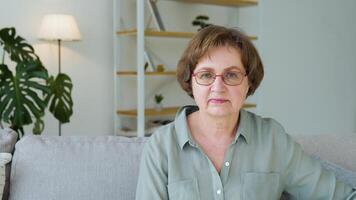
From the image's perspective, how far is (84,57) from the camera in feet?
12.3

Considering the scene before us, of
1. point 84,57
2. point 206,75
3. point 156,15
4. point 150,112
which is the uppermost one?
point 156,15

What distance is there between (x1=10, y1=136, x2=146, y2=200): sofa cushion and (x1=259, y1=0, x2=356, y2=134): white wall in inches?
124

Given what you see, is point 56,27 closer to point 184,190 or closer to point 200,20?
point 200,20

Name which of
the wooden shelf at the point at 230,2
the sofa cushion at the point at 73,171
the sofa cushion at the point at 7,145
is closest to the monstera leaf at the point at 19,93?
the sofa cushion at the point at 7,145

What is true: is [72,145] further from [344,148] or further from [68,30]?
[68,30]

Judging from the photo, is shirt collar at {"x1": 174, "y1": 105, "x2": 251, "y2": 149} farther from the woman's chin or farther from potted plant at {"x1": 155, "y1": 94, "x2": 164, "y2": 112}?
potted plant at {"x1": 155, "y1": 94, "x2": 164, "y2": 112}

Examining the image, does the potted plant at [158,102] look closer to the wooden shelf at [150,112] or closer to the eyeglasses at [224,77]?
the wooden shelf at [150,112]

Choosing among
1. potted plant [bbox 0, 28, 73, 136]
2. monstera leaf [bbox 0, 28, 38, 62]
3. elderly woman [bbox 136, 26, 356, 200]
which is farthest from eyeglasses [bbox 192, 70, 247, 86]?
monstera leaf [bbox 0, 28, 38, 62]

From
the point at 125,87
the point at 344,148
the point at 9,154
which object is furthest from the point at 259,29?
the point at 9,154

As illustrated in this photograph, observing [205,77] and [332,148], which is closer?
[205,77]

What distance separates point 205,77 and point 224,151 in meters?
0.21

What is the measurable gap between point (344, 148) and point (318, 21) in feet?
12.2

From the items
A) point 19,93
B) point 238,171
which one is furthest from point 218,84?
point 19,93

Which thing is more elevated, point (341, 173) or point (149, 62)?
point (149, 62)
